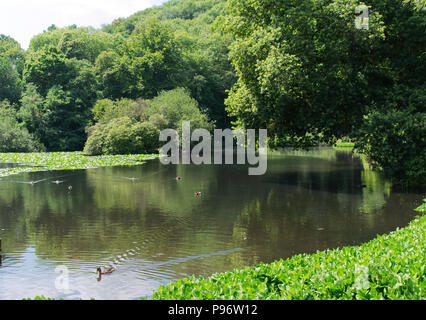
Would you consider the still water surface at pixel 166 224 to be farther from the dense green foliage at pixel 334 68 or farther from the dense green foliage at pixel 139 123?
the dense green foliage at pixel 139 123

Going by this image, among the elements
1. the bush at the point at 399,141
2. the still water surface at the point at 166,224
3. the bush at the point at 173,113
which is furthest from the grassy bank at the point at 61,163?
the bush at the point at 399,141

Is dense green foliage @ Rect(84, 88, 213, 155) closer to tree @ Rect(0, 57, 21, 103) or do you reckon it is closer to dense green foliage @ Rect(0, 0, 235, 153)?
dense green foliage @ Rect(0, 0, 235, 153)

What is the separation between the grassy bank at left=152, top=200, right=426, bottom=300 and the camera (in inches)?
198

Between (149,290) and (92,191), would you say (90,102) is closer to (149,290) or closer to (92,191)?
(92,191)

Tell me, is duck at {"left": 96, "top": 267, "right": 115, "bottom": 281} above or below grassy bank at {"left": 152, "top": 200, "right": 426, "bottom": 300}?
below

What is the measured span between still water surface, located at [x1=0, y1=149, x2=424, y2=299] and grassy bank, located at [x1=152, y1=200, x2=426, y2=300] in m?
2.61

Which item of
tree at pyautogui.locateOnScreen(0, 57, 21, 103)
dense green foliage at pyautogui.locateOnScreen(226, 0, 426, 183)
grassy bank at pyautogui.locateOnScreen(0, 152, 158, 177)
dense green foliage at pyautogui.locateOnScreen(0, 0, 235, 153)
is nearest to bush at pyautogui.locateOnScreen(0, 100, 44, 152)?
dense green foliage at pyautogui.locateOnScreen(0, 0, 235, 153)

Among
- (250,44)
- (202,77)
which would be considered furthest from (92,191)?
(202,77)

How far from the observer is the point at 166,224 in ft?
46.5

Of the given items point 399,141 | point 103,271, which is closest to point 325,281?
point 103,271

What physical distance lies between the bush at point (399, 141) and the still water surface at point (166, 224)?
1390mm

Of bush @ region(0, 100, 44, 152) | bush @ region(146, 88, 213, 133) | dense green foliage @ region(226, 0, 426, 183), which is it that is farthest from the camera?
bush @ region(0, 100, 44, 152)

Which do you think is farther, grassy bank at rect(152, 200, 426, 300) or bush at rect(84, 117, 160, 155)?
bush at rect(84, 117, 160, 155)

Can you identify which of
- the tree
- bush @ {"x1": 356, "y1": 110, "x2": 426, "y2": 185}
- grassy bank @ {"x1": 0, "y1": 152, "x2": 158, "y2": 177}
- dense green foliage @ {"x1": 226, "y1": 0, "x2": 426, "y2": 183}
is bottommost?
grassy bank @ {"x1": 0, "y1": 152, "x2": 158, "y2": 177}
